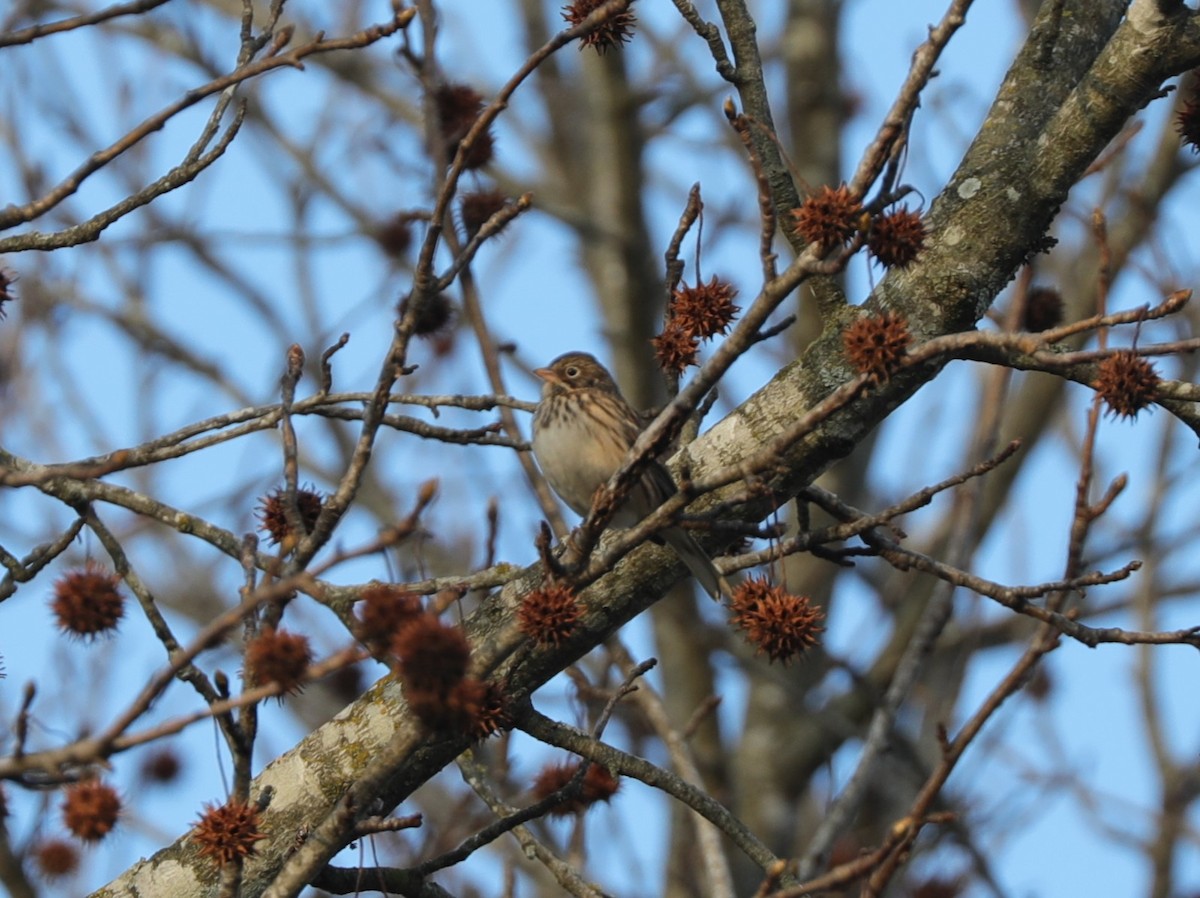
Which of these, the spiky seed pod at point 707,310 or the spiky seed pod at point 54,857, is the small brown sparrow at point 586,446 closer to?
the spiky seed pod at point 707,310

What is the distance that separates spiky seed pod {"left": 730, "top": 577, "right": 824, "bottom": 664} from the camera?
306cm

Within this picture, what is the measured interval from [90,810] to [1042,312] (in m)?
3.71

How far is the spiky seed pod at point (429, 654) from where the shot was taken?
2.17m

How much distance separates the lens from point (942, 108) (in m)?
9.33

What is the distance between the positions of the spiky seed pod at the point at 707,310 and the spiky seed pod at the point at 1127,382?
0.86 m

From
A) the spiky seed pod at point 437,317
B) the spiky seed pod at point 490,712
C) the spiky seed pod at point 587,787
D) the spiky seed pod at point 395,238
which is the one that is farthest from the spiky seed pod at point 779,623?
the spiky seed pod at point 395,238

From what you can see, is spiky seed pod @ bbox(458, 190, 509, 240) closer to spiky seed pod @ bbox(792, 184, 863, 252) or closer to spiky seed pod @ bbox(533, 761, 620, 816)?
spiky seed pod @ bbox(533, 761, 620, 816)

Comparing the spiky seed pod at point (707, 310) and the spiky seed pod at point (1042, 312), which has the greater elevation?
the spiky seed pod at point (1042, 312)

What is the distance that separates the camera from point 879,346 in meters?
2.64

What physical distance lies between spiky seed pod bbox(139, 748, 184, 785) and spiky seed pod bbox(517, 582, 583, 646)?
4263 mm

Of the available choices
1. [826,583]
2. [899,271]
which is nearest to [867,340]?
[899,271]

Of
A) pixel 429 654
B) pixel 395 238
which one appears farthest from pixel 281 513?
pixel 395 238

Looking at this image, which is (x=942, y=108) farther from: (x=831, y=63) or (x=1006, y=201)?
(x=1006, y=201)

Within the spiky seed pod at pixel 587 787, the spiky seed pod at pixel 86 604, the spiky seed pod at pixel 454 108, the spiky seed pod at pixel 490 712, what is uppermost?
the spiky seed pod at pixel 454 108
